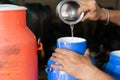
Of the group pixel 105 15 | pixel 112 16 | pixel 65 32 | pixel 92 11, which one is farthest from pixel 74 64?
pixel 65 32

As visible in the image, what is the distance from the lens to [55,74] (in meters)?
0.80

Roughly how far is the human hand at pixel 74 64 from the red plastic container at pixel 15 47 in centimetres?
9

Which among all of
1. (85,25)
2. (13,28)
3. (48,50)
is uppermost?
(13,28)

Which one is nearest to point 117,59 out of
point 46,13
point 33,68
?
point 33,68

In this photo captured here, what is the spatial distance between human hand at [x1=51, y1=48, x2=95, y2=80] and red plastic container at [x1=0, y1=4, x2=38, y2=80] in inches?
3.4

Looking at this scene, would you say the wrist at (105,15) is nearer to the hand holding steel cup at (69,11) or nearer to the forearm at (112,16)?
the forearm at (112,16)

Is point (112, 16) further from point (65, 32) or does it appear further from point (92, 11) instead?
point (65, 32)

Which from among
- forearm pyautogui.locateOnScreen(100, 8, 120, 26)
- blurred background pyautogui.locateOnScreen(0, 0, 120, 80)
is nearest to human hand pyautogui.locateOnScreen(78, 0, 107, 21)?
forearm pyautogui.locateOnScreen(100, 8, 120, 26)

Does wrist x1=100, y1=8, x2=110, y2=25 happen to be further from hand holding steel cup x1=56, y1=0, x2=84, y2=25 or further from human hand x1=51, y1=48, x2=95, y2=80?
human hand x1=51, y1=48, x2=95, y2=80

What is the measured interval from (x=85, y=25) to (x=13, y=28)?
5.17ft

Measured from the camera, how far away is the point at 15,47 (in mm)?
776

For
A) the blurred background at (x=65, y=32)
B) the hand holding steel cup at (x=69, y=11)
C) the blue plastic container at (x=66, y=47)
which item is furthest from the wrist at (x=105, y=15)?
the blurred background at (x=65, y=32)

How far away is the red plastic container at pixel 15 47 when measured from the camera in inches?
30.2

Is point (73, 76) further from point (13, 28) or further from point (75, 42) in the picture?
point (13, 28)
